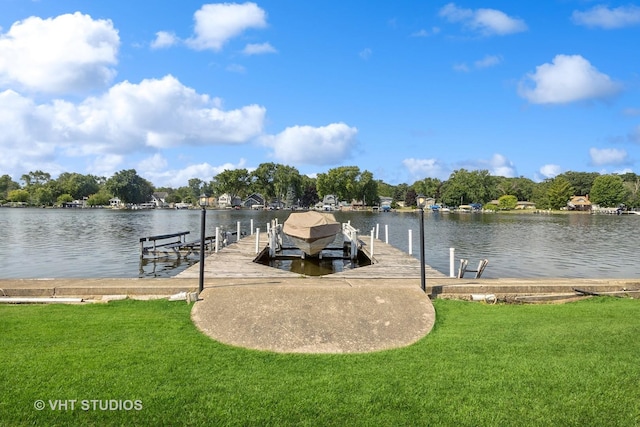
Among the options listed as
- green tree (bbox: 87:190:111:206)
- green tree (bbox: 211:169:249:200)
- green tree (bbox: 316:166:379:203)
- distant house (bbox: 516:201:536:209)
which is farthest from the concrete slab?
green tree (bbox: 87:190:111:206)

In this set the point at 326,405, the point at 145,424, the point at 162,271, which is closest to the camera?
the point at 145,424

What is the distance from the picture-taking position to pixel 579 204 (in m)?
118

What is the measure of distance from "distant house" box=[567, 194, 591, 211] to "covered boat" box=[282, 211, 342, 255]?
122 meters

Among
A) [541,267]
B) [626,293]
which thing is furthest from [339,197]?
[626,293]

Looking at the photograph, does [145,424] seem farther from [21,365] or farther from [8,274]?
[8,274]

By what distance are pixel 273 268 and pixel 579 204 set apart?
129681 millimetres

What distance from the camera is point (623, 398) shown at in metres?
4.19

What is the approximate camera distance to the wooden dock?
1198cm

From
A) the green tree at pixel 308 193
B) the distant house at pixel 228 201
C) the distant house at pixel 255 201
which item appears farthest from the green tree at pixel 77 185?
the green tree at pixel 308 193

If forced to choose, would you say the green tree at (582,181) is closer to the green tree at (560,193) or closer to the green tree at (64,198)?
the green tree at (560,193)

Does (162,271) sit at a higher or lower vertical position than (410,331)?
lower

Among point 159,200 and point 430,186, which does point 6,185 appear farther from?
point 430,186

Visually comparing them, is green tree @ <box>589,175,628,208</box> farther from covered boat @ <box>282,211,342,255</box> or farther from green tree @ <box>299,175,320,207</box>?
covered boat @ <box>282,211,342,255</box>

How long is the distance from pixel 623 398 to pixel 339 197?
4659 inches
